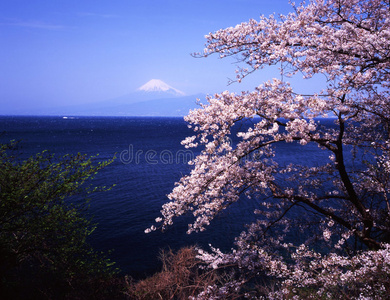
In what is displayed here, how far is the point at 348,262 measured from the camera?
640 cm

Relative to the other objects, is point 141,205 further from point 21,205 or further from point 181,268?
point 21,205

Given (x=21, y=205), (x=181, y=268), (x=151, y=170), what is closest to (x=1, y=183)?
(x=21, y=205)

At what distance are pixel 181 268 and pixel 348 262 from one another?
7816 millimetres

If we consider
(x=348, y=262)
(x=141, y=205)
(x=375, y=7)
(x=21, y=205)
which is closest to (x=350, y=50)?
(x=375, y=7)

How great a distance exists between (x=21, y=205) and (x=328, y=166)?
12.7 m

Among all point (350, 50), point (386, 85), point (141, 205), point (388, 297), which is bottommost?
point (141, 205)

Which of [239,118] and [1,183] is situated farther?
[1,183]

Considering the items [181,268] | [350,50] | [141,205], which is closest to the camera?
[350,50]

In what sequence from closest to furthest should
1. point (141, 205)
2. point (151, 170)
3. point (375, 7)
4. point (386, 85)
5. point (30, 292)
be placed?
point (375, 7) < point (386, 85) < point (30, 292) < point (141, 205) < point (151, 170)

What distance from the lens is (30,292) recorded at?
10.4 metres

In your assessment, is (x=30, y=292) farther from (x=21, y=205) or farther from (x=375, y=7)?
(x=375, y=7)

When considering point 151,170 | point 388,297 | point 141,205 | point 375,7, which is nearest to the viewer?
point 388,297

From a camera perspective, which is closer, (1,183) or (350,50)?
(350,50)

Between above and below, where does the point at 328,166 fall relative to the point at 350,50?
below
